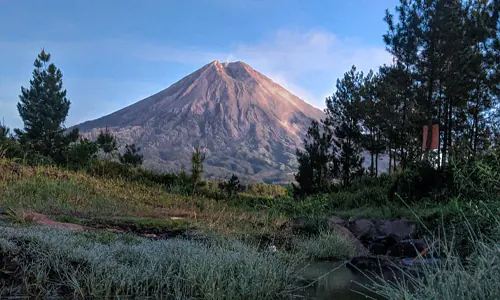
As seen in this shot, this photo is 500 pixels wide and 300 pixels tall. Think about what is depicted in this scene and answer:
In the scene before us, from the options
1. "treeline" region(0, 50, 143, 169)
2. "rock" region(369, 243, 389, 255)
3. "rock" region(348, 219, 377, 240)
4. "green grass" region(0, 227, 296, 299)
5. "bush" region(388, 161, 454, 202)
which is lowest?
"rock" region(369, 243, 389, 255)

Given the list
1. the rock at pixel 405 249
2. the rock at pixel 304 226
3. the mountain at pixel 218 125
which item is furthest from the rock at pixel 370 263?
the mountain at pixel 218 125

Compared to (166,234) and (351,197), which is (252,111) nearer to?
(351,197)

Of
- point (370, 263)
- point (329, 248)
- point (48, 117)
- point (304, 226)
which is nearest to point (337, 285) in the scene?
point (370, 263)

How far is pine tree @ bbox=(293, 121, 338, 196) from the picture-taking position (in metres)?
24.4

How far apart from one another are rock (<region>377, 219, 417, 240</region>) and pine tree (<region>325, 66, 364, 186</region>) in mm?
15549

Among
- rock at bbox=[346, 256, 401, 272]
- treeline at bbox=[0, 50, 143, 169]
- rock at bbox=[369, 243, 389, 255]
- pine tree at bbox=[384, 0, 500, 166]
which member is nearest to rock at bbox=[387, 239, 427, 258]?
rock at bbox=[369, 243, 389, 255]

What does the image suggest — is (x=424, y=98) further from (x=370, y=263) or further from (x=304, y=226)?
(x=370, y=263)

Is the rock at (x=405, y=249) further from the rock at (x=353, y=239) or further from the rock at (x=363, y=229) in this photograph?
the rock at (x=363, y=229)

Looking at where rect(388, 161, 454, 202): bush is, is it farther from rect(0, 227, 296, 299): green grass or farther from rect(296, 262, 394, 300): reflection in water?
rect(0, 227, 296, 299): green grass

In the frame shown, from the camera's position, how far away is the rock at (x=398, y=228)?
1027 cm

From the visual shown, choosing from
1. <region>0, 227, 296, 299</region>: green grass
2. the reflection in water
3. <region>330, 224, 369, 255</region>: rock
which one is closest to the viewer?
<region>0, 227, 296, 299</region>: green grass

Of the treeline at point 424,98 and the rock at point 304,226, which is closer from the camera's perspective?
the rock at point 304,226

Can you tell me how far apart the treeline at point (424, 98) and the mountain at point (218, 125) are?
5429 centimetres

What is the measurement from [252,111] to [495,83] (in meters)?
105
